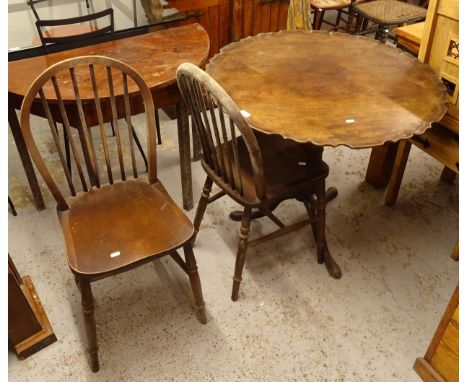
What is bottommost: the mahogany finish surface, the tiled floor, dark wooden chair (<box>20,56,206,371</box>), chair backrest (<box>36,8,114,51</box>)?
the tiled floor

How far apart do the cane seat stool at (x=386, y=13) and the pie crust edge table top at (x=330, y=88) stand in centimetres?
133

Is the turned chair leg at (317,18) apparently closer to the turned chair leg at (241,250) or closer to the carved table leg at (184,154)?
the carved table leg at (184,154)

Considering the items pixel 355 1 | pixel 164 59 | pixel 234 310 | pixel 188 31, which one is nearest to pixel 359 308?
pixel 234 310

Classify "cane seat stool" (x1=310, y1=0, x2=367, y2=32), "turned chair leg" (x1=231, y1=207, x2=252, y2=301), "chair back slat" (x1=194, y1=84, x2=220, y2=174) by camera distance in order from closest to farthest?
1. "chair back slat" (x1=194, y1=84, x2=220, y2=174)
2. "turned chair leg" (x1=231, y1=207, x2=252, y2=301)
3. "cane seat stool" (x1=310, y1=0, x2=367, y2=32)

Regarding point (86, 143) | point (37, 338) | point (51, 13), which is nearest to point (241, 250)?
point (86, 143)

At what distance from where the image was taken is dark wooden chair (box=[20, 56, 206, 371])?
1.50 metres

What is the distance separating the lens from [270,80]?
1827mm

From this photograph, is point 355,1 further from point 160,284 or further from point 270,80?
point 160,284

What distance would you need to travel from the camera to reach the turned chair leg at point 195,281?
163cm

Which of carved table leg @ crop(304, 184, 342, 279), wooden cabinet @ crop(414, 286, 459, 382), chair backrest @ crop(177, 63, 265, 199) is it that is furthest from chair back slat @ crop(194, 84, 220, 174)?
wooden cabinet @ crop(414, 286, 459, 382)

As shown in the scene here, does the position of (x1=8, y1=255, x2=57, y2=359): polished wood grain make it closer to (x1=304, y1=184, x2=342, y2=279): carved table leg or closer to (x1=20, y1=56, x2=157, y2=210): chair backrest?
(x1=20, y1=56, x2=157, y2=210): chair backrest

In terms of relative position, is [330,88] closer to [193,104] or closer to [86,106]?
[193,104]

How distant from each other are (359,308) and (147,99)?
1.26 metres

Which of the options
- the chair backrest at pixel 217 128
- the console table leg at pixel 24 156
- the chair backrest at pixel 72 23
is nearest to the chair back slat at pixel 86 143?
the chair backrest at pixel 217 128
